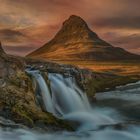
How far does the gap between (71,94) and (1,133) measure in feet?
55.9

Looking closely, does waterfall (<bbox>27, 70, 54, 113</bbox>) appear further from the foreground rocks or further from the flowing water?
the foreground rocks

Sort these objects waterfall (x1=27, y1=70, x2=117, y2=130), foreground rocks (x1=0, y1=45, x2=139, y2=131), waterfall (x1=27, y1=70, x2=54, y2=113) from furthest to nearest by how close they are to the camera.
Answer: waterfall (x1=27, y1=70, x2=54, y2=113), waterfall (x1=27, y1=70, x2=117, y2=130), foreground rocks (x1=0, y1=45, x2=139, y2=131)

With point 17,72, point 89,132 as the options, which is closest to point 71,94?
point 17,72

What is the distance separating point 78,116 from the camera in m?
33.7

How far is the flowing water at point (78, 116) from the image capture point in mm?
23547

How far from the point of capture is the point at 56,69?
41.8 m

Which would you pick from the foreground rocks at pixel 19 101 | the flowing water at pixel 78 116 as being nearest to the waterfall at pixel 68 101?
the flowing water at pixel 78 116

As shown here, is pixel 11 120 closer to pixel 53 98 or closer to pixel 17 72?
pixel 17 72

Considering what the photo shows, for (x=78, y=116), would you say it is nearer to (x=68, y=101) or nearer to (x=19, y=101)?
(x=68, y=101)

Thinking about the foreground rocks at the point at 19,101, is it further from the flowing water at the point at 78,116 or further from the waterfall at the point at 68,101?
the waterfall at the point at 68,101

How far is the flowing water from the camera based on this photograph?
927 inches

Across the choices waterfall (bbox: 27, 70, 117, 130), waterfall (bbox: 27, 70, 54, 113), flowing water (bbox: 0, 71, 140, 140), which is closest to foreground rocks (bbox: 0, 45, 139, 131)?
flowing water (bbox: 0, 71, 140, 140)

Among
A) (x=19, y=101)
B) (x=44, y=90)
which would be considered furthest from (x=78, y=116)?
(x=19, y=101)

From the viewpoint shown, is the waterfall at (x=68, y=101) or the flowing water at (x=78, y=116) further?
the waterfall at (x=68, y=101)
